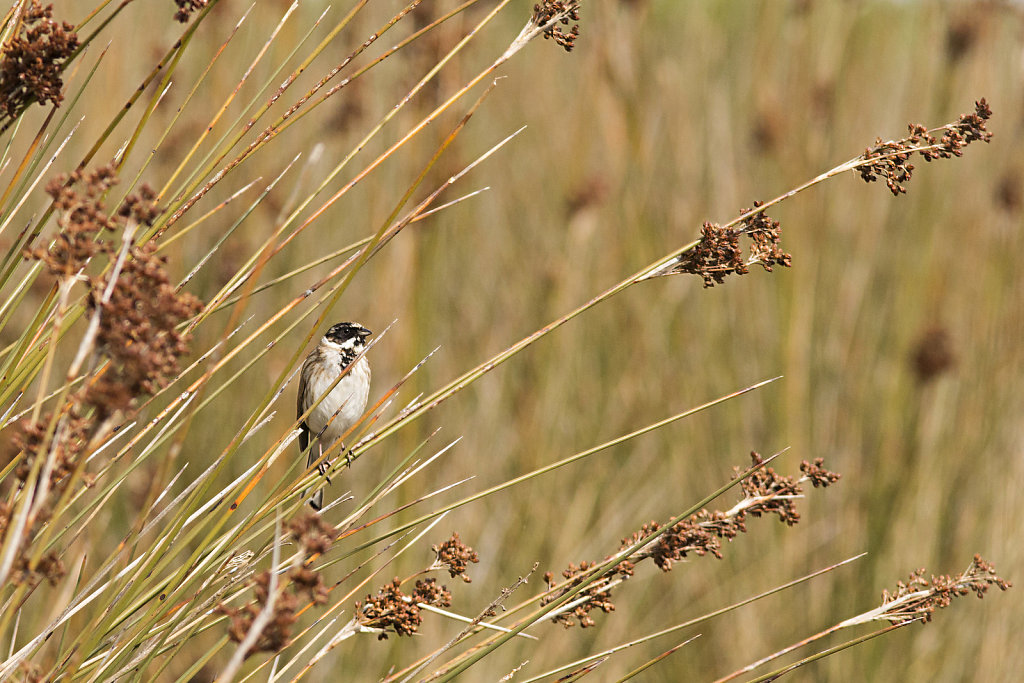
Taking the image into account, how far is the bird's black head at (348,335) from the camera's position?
2967 mm

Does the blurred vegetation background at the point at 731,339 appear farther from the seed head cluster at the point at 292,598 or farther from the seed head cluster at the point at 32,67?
the seed head cluster at the point at 292,598

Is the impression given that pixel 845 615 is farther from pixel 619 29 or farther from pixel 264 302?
pixel 264 302

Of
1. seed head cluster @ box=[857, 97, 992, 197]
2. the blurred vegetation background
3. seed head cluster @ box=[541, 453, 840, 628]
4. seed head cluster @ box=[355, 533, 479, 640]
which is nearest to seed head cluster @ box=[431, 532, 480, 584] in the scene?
seed head cluster @ box=[355, 533, 479, 640]

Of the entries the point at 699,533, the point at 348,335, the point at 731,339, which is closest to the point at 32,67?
the point at 699,533

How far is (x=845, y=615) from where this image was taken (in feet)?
11.6

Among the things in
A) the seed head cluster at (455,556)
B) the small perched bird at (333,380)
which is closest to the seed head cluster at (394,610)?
the seed head cluster at (455,556)

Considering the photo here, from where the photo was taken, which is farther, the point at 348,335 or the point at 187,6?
the point at 348,335

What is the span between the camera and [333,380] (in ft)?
9.29

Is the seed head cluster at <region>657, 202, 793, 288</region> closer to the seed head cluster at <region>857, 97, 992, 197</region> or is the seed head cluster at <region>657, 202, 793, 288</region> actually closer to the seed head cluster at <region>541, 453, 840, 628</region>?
the seed head cluster at <region>857, 97, 992, 197</region>

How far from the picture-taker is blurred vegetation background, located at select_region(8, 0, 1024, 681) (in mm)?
3645

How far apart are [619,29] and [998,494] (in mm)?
2037

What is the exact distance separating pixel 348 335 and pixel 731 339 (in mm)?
1606

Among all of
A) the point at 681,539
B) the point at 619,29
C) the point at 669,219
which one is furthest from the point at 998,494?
the point at 681,539

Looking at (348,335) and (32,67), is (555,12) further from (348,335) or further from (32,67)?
(348,335)
